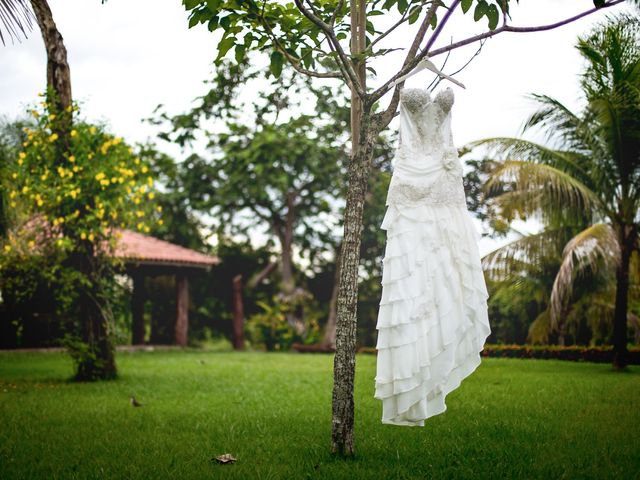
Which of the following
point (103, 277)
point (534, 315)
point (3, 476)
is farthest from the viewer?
point (534, 315)

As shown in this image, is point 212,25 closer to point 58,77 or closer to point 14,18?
point 14,18

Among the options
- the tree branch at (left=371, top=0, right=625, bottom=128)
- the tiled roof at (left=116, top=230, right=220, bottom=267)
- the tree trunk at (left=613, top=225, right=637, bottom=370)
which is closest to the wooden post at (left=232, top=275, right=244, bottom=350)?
the tiled roof at (left=116, top=230, right=220, bottom=267)

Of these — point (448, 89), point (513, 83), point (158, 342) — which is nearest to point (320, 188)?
Answer: point (158, 342)

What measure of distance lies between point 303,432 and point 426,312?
5.27ft

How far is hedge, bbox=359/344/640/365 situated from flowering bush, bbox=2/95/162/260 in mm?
7252

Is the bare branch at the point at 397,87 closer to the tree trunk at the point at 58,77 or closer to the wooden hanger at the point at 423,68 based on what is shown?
the wooden hanger at the point at 423,68

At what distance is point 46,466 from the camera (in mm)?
3920

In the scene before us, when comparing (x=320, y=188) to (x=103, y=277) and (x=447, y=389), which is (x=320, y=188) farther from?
(x=447, y=389)

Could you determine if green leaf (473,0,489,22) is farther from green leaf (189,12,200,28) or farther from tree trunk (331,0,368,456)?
green leaf (189,12,200,28)

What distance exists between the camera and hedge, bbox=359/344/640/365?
10.8 m

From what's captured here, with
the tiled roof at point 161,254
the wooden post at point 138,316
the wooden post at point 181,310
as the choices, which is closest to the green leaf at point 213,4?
the tiled roof at point 161,254

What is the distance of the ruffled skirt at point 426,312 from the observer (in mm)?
3883

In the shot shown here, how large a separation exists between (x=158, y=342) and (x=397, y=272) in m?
16.4

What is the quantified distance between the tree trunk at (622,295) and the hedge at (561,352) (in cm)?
90
